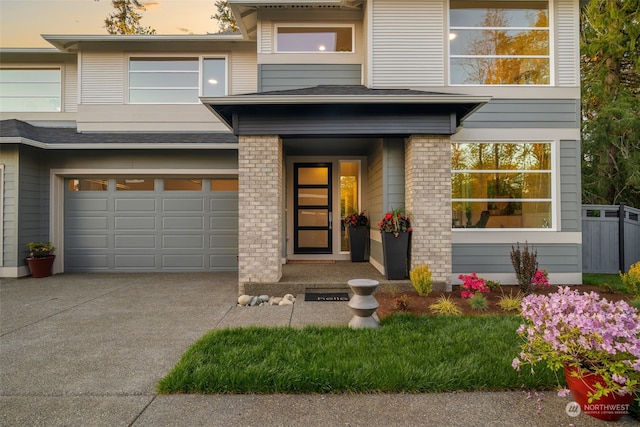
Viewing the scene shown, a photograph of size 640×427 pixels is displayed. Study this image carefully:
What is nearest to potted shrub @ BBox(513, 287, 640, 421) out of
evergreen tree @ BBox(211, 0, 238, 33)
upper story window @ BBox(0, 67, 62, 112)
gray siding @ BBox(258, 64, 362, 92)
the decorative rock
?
the decorative rock

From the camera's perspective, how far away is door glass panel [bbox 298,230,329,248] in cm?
877

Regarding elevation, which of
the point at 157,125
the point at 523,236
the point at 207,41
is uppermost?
the point at 207,41

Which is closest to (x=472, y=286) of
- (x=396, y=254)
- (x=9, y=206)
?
(x=396, y=254)

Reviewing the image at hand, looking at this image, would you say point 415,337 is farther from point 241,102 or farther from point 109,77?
point 109,77

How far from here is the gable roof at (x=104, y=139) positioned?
7574 millimetres

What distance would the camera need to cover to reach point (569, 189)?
6535 mm

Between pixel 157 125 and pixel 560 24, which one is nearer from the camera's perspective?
pixel 560 24

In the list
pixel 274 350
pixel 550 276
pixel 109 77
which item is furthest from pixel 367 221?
pixel 109 77

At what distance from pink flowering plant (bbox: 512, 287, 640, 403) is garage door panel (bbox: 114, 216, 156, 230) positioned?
814 centimetres

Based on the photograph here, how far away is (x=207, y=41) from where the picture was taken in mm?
8766

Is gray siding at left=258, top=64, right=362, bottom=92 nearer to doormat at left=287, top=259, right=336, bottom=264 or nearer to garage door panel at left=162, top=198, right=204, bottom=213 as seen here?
garage door panel at left=162, top=198, right=204, bottom=213

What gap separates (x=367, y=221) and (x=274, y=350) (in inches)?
213

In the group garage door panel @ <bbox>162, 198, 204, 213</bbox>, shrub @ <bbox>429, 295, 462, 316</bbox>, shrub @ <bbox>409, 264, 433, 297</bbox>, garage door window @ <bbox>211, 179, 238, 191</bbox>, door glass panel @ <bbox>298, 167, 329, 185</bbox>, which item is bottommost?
shrub @ <bbox>429, 295, 462, 316</bbox>

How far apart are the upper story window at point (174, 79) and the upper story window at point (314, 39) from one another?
2.43 m
